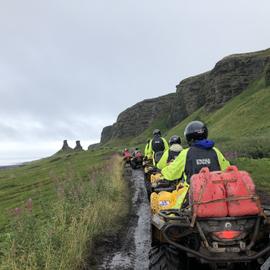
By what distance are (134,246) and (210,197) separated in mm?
4570

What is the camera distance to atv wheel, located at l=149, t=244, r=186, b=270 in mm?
6066

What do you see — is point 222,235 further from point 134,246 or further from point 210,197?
point 134,246

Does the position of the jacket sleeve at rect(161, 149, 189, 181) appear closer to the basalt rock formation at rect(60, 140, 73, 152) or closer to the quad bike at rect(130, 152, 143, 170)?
the quad bike at rect(130, 152, 143, 170)

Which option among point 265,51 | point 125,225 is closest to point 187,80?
point 265,51

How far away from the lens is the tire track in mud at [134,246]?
27.5 feet

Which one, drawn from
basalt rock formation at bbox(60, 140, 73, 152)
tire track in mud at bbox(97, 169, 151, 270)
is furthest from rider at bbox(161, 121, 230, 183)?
basalt rock formation at bbox(60, 140, 73, 152)

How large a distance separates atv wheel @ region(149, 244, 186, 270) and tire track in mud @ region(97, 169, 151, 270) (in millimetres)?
1760

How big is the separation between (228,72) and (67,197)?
340ft

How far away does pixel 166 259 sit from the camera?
6184 millimetres

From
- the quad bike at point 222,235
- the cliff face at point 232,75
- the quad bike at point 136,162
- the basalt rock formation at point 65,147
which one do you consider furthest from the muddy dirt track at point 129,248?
the basalt rock formation at point 65,147

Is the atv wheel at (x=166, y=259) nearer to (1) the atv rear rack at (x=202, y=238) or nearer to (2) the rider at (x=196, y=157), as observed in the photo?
(1) the atv rear rack at (x=202, y=238)

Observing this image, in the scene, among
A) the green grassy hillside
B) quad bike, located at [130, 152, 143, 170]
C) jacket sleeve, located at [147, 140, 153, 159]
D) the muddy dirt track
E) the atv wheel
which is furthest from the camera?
quad bike, located at [130, 152, 143, 170]

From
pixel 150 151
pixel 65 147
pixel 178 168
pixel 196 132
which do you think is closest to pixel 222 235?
pixel 178 168

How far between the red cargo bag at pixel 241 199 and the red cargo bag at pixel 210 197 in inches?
2.6
